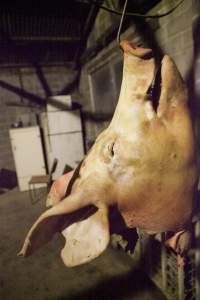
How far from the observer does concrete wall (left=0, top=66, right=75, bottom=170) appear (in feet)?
25.4

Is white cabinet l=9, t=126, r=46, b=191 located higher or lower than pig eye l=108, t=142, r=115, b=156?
lower

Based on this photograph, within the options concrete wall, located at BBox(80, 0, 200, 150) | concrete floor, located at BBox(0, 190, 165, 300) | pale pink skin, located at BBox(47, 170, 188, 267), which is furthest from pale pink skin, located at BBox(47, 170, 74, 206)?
concrete floor, located at BBox(0, 190, 165, 300)

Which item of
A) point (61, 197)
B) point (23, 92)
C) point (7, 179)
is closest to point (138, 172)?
point (61, 197)

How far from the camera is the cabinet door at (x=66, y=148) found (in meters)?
7.53

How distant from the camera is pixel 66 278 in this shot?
348 cm

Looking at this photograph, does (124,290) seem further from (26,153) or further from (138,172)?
(26,153)

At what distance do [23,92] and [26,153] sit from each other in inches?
86.0

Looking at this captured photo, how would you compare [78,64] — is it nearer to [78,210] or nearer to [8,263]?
[8,263]

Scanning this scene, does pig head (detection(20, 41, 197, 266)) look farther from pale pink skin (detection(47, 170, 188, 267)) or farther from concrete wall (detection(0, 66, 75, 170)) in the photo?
concrete wall (detection(0, 66, 75, 170))

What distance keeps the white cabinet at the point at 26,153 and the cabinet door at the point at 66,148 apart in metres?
0.52

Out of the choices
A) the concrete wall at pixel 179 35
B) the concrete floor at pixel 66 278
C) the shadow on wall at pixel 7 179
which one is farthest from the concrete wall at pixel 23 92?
the concrete floor at pixel 66 278

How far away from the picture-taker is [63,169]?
775 centimetres

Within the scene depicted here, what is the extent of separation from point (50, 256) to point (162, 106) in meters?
3.85

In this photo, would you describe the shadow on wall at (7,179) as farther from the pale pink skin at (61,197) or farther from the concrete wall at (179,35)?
the pale pink skin at (61,197)
